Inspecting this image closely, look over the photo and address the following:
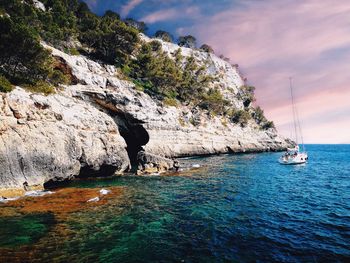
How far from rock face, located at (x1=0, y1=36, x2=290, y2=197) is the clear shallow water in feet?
30.3

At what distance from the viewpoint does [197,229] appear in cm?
1488

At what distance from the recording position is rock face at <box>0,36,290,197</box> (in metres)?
23.7

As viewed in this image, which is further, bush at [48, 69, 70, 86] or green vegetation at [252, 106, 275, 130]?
green vegetation at [252, 106, 275, 130]

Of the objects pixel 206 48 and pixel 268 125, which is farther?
pixel 206 48

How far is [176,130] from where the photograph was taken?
59.7m

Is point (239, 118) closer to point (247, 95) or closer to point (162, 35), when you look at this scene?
point (247, 95)

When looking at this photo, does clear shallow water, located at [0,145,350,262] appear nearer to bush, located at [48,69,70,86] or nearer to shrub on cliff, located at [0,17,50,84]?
shrub on cliff, located at [0,17,50,84]

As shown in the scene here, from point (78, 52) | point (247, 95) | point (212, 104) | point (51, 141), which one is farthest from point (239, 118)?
point (51, 141)

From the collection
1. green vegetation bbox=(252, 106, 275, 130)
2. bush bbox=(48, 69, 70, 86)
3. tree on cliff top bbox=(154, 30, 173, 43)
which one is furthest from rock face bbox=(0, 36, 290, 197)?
tree on cliff top bbox=(154, 30, 173, 43)

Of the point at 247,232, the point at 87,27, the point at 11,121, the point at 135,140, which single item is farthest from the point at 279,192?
the point at 87,27

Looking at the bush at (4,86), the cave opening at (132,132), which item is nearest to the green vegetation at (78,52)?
the bush at (4,86)

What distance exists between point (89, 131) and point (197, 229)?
23941 mm

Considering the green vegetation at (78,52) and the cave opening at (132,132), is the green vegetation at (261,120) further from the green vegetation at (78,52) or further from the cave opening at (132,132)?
the cave opening at (132,132)

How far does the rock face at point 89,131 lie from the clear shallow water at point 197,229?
9.24m
